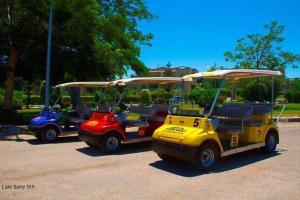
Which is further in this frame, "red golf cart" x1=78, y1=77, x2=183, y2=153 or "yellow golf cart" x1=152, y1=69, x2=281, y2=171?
"red golf cart" x1=78, y1=77, x2=183, y2=153

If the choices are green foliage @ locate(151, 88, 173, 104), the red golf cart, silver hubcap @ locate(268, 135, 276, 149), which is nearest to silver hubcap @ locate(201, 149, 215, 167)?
the red golf cart

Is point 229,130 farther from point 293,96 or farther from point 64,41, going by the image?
point 293,96

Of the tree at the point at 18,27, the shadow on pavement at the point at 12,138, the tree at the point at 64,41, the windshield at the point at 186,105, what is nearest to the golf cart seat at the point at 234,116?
the windshield at the point at 186,105

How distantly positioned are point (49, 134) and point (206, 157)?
19.0 feet

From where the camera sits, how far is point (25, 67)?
1755 cm

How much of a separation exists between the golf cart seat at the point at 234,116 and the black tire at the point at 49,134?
17.4 feet

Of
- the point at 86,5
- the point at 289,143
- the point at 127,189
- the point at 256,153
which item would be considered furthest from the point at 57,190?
the point at 86,5

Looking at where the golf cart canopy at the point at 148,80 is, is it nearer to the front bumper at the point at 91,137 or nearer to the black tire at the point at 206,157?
the front bumper at the point at 91,137

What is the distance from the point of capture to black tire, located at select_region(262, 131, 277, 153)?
9.40 metres

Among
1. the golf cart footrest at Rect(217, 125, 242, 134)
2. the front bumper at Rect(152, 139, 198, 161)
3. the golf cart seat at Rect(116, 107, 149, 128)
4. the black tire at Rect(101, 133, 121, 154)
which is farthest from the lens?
the golf cart seat at Rect(116, 107, 149, 128)

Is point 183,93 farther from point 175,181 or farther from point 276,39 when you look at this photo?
point 276,39

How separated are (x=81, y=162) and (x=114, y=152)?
132cm

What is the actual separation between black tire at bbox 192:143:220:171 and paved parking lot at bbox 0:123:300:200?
0.20 meters

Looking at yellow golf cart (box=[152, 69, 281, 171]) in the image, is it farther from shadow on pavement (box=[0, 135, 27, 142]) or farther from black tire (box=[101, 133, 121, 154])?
shadow on pavement (box=[0, 135, 27, 142])
